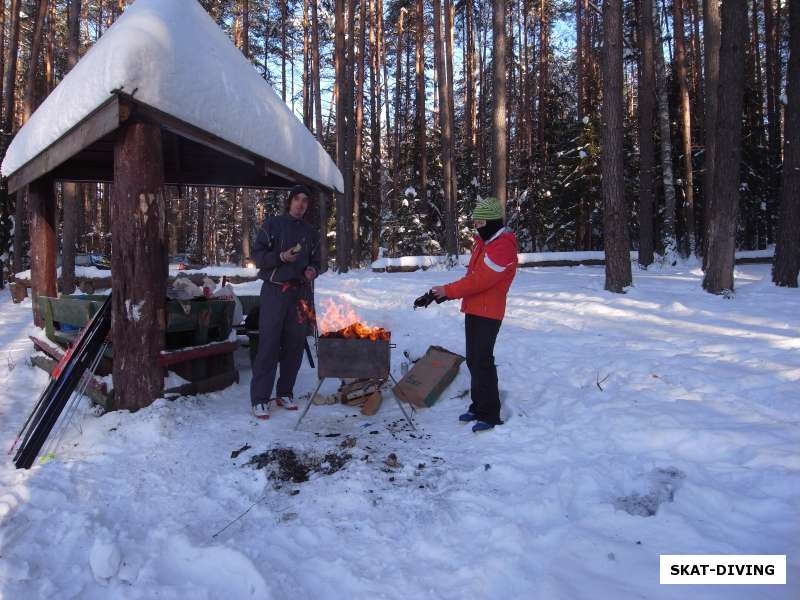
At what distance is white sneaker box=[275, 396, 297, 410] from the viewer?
16.3 ft

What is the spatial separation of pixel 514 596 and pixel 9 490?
316 centimetres

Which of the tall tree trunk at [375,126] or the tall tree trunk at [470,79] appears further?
the tall tree trunk at [470,79]

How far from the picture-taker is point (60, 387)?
14.0 ft

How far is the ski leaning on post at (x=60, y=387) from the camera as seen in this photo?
12.1 ft

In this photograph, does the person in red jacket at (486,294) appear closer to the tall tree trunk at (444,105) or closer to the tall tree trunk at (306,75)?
the tall tree trunk at (444,105)

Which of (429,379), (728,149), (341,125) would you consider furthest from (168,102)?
(341,125)

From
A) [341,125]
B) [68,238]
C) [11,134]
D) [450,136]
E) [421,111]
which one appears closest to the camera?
[68,238]

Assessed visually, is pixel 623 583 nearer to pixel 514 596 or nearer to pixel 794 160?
pixel 514 596

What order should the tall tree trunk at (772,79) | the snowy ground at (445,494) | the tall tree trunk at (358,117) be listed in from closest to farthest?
the snowy ground at (445,494) → the tall tree trunk at (358,117) → the tall tree trunk at (772,79)

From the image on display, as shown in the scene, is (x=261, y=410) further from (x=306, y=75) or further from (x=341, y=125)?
(x=306, y=75)

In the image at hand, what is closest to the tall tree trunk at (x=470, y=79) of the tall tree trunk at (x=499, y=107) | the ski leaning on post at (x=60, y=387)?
the tall tree trunk at (x=499, y=107)

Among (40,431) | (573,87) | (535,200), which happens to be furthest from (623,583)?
(573,87)

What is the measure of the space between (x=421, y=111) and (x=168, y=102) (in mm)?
21414

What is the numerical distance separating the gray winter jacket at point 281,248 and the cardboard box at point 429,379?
1.63m
